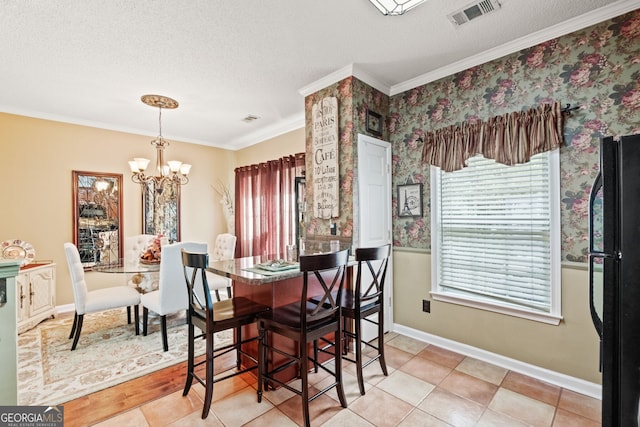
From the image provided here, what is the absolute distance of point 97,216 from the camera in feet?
14.3

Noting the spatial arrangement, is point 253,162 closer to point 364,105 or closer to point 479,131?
point 364,105

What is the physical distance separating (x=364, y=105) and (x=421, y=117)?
2.04ft

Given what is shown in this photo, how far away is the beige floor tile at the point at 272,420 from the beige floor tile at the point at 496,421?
3.94 ft

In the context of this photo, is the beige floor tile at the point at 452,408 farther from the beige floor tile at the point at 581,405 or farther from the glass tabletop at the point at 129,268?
the glass tabletop at the point at 129,268

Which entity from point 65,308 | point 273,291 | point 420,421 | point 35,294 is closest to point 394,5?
point 273,291

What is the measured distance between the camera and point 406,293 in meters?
3.28

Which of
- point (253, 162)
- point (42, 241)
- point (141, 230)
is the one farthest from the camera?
point (253, 162)

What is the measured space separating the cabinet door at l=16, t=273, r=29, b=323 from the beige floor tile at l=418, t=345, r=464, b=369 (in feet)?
14.0

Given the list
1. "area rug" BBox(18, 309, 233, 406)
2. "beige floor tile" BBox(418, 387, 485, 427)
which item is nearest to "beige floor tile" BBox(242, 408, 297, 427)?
"beige floor tile" BBox(418, 387, 485, 427)

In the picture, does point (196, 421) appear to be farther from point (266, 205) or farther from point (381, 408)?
point (266, 205)

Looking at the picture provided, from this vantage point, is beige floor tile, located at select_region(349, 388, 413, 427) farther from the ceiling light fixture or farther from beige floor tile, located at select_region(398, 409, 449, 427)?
the ceiling light fixture

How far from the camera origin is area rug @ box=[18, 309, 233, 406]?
90.7 inches

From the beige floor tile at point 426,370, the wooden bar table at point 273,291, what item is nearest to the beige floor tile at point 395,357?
the beige floor tile at point 426,370

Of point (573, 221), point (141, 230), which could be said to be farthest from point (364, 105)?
point (141, 230)
